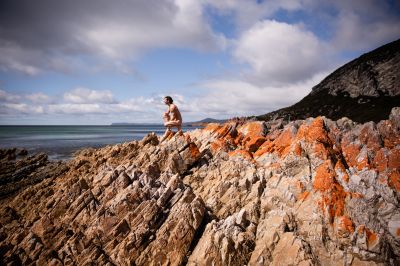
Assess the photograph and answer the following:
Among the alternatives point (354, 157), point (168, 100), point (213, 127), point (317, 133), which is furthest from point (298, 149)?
point (168, 100)

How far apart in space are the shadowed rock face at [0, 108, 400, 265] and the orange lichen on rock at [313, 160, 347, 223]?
6 cm

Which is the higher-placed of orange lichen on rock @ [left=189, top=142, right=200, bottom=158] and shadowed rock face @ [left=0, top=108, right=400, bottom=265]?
orange lichen on rock @ [left=189, top=142, right=200, bottom=158]

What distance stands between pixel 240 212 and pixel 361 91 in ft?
558

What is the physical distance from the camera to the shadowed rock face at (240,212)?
45.3 ft

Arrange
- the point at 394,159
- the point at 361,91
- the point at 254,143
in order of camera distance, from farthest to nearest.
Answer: the point at 361,91
the point at 254,143
the point at 394,159

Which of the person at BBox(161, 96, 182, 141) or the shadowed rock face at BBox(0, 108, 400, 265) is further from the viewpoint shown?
the person at BBox(161, 96, 182, 141)


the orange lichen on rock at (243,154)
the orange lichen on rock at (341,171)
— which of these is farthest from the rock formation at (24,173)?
the orange lichen on rock at (341,171)

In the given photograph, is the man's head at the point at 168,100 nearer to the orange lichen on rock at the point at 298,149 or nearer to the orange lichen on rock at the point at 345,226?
the orange lichen on rock at the point at 298,149

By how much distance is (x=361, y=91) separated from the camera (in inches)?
6033

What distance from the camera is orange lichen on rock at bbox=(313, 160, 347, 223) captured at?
1473cm

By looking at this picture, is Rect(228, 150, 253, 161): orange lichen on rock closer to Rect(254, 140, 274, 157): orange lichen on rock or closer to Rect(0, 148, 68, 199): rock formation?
Rect(254, 140, 274, 157): orange lichen on rock

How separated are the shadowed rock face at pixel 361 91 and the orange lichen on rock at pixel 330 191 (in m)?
118

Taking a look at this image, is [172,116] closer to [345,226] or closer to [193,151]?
[193,151]

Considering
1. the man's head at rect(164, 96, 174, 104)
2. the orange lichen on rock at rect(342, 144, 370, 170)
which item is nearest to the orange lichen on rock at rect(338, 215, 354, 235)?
the orange lichen on rock at rect(342, 144, 370, 170)
